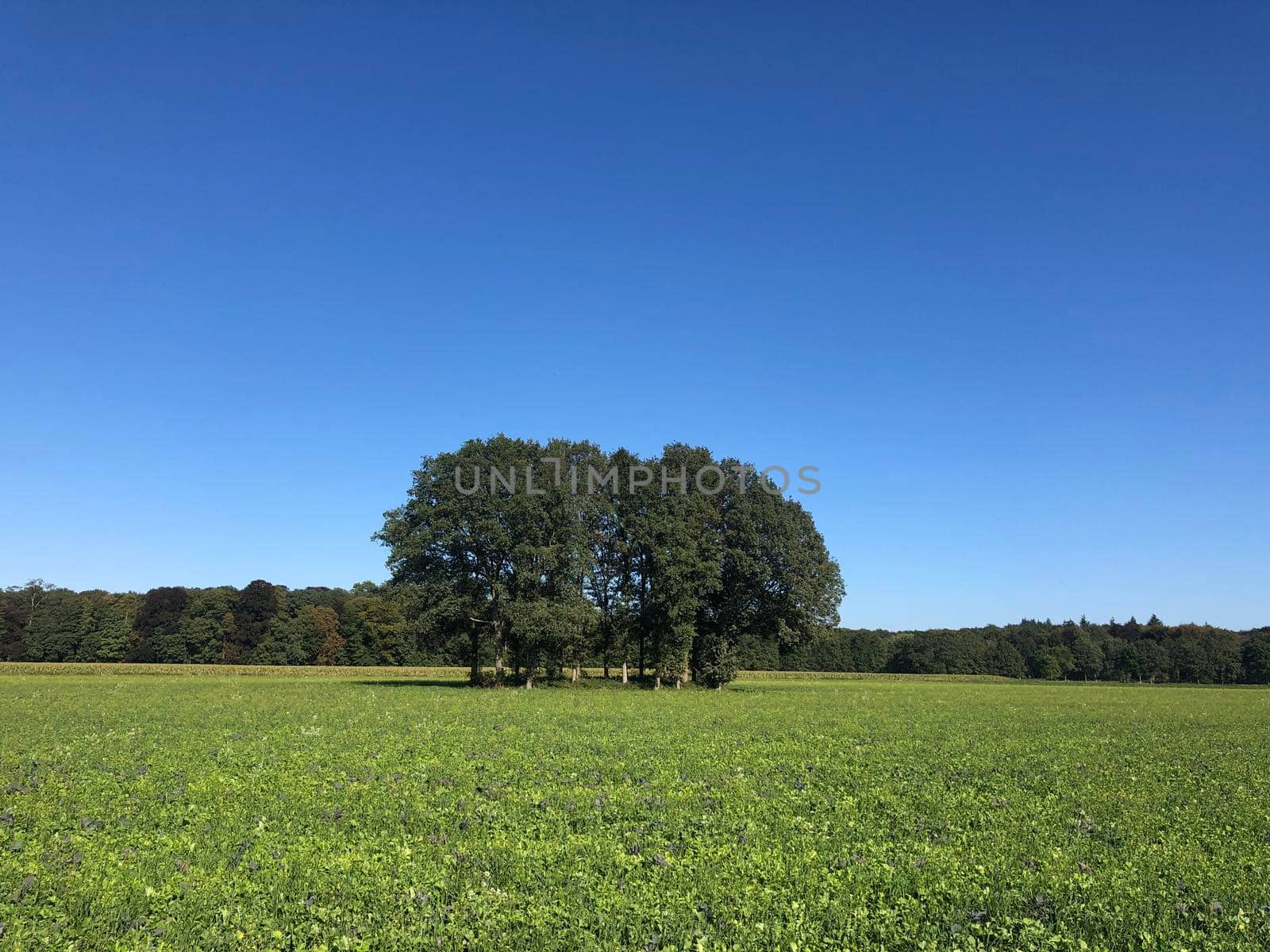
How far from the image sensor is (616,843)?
9.95 m

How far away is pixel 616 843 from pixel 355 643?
125m

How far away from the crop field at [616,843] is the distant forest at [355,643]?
200ft

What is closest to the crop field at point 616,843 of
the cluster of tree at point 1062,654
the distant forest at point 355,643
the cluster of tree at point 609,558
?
the cluster of tree at point 609,558

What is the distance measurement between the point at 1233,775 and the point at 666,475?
4670cm

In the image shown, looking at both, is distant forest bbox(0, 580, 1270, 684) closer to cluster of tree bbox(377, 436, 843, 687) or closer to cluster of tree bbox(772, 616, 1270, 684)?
cluster of tree bbox(772, 616, 1270, 684)

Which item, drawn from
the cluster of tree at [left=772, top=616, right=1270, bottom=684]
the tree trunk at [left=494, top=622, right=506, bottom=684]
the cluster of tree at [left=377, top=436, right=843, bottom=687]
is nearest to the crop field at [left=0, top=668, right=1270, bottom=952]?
the cluster of tree at [left=377, top=436, right=843, bottom=687]

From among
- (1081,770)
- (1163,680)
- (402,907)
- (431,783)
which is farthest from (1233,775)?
(1163,680)

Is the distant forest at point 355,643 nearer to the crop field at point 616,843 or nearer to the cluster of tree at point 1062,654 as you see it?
the cluster of tree at point 1062,654

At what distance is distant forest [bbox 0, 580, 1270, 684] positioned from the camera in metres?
116

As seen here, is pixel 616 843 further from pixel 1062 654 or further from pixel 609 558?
pixel 1062 654

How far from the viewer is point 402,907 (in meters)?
7.72

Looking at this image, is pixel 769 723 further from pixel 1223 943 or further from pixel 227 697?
pixel 227 697

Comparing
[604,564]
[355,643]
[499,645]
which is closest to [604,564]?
[604,564]

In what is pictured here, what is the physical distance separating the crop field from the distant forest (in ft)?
200
